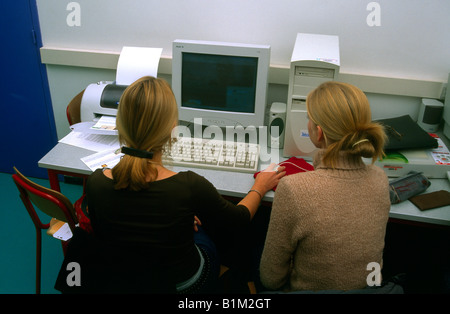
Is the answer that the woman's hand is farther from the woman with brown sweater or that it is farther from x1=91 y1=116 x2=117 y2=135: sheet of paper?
x1=91 y1=116 x2=117 y2=135: sheet of paper

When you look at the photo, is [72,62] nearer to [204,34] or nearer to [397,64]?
[204,34]

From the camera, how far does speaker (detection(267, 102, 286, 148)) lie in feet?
6.04

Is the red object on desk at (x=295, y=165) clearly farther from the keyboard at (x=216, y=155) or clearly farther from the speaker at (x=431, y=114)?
the speaker at (x=431, y=114)

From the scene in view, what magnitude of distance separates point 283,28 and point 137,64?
0.82 metres

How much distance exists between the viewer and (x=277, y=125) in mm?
1871

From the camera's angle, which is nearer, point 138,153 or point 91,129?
point 138,153

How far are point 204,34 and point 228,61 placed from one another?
20.3 inches

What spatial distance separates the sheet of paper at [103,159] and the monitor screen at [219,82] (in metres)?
0.44

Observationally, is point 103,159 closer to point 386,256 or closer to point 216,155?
point 216,155

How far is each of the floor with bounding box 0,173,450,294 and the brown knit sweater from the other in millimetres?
829

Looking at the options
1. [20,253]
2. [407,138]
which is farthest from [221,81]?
[20,253]

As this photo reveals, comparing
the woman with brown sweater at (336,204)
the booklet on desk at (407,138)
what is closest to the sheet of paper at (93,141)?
the woman with brown sweater at (336,204)

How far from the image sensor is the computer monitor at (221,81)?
1.74 meters

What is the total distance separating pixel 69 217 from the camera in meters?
1.46
